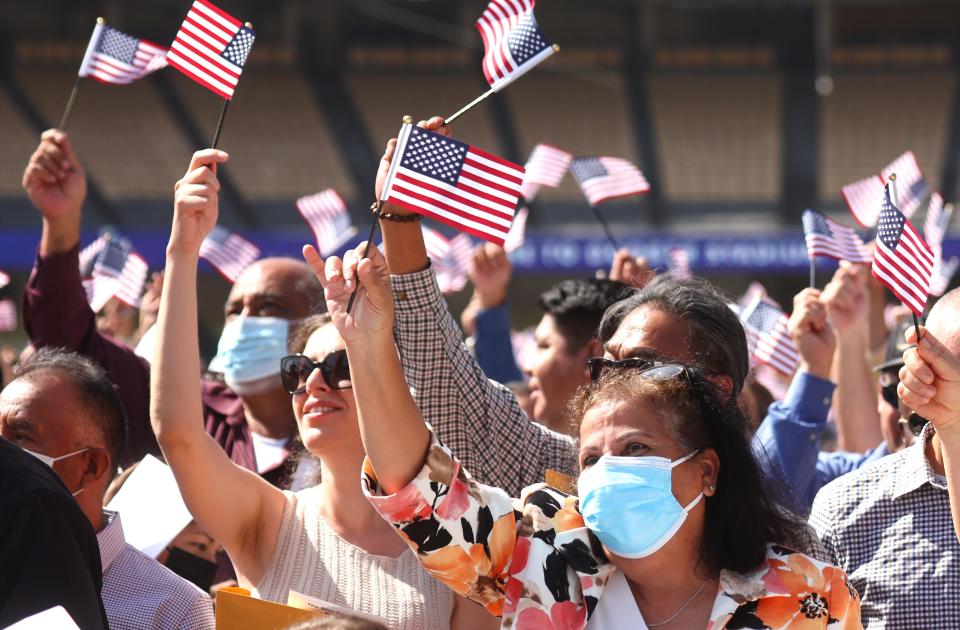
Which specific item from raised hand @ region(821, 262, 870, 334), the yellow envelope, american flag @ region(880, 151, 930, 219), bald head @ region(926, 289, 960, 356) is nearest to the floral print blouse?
the yellow envelope

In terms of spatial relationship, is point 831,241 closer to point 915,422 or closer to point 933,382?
point 915,422

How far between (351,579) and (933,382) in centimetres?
123

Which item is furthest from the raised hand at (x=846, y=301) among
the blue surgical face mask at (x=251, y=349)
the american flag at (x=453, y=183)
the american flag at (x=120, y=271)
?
the american flag at (x=120, y=271)

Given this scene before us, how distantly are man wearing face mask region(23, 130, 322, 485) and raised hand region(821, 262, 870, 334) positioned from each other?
→ 1633 mm

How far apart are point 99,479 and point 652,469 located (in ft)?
4.52

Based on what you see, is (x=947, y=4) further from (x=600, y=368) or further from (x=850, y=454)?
(x=600, y=368)

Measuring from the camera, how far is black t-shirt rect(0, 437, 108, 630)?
6.56ft

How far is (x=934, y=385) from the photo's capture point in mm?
2416

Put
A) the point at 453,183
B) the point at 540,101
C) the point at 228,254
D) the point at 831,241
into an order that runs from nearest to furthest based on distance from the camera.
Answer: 1. the point at 453,183
2. the point at 831,241
3. the point at 228,254
4. the point at 540,101

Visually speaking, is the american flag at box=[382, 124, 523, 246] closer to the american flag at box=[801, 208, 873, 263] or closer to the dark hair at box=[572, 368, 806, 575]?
the dark hair at box=[572, 368, 806, 575]

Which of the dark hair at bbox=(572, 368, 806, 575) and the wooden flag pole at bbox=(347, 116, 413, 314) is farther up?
the wooden flag pole at bbox=(347, 116, 413, 314)

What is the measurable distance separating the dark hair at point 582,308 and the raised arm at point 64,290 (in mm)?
1272

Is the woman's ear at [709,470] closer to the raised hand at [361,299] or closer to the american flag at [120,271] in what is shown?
the raised hand at [361,299]

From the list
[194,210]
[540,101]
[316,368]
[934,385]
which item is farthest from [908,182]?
[540,101]
